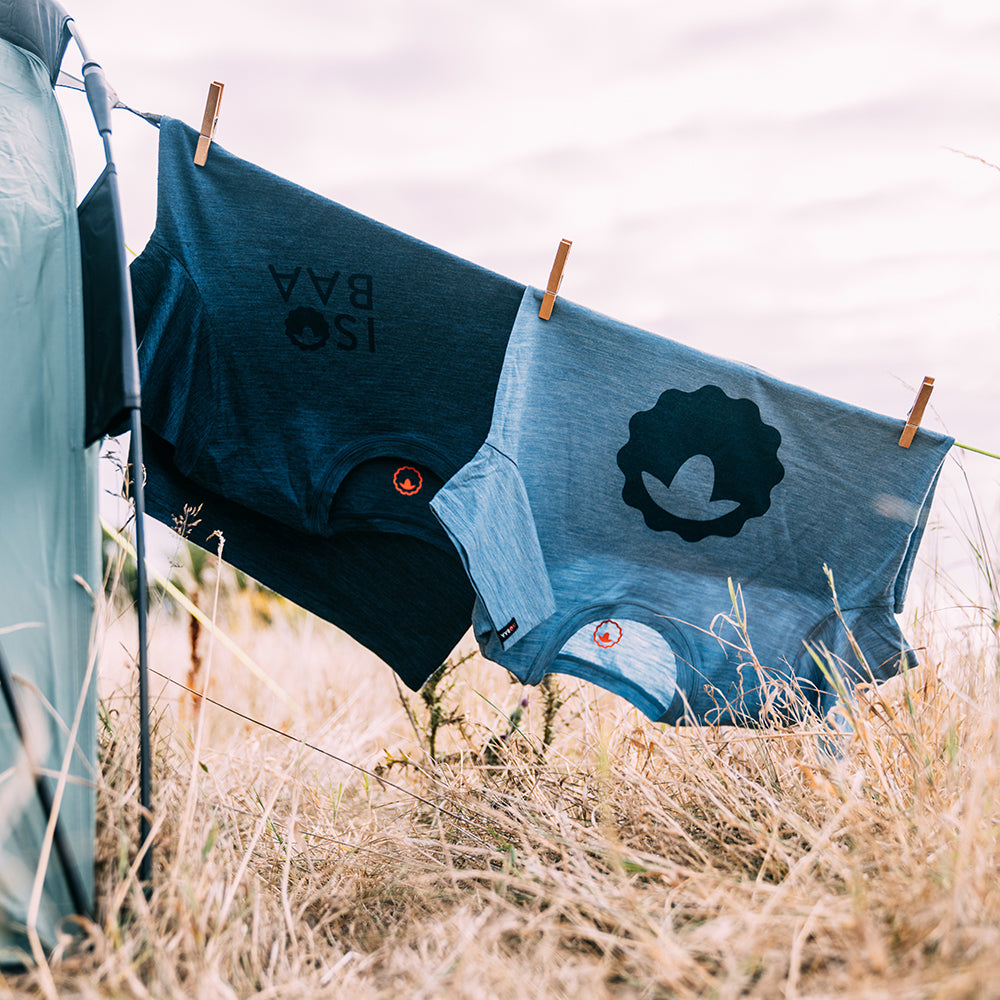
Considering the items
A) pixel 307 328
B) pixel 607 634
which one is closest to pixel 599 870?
pixel 607 634

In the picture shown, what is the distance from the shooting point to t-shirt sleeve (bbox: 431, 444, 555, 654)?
1299 mm

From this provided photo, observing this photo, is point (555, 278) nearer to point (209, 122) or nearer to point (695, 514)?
point (695, 514)

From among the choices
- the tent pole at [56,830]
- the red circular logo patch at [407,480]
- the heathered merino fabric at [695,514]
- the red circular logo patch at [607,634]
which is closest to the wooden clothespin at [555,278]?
the heathered merino fabric at [695,514]

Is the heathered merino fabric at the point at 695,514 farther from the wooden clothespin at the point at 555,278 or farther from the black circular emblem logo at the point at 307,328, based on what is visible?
the black circular emblem logo at the point at 307,328

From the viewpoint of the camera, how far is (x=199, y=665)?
328 centimetres

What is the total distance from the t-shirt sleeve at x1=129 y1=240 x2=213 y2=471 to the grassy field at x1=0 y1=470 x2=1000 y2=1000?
0.42m

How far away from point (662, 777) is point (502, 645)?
469mm

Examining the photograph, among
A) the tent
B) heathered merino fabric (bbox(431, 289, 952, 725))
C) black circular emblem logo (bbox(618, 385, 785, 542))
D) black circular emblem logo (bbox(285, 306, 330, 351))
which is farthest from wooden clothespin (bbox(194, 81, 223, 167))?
black circular emblem logo (bbox(618, 385, 785, 542))

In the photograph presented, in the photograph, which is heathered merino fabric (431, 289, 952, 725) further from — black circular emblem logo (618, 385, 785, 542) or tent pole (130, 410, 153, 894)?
tent pole (130, 410, 153, 894)

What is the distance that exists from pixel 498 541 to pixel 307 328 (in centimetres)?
60

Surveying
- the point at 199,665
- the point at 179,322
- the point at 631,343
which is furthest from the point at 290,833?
the point at 199,665

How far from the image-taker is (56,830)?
82cm

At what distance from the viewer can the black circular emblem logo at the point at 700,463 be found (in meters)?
1.57

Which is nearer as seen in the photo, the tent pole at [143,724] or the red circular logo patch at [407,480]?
the tent pole at [143,724]
